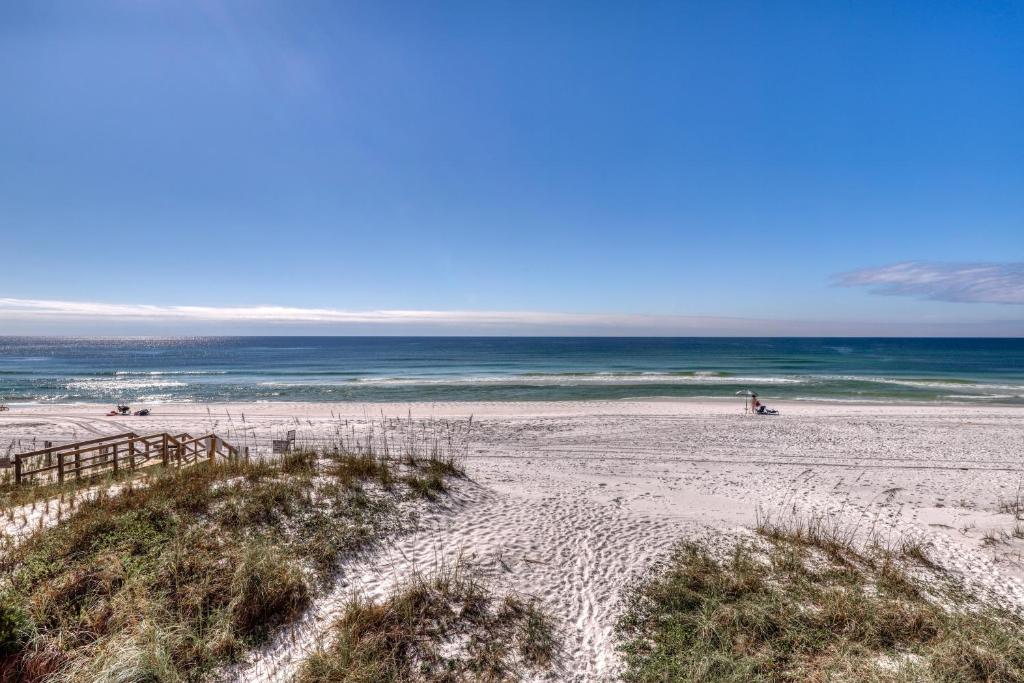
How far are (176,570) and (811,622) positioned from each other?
854 centimetres

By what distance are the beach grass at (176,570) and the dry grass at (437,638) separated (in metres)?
1.07

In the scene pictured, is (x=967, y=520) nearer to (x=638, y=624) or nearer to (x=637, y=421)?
(x=638, y=624)

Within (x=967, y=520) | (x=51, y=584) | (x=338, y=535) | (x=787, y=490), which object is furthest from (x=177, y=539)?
(x=967, y=520)

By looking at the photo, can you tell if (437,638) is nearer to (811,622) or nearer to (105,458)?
(811,622)

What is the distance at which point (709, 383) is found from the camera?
39.4 metres

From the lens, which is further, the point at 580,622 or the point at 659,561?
the point at 659,561

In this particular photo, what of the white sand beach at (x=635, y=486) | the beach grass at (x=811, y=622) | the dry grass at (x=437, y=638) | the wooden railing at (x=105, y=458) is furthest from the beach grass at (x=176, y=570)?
the beach grass at (x=811, y=622)

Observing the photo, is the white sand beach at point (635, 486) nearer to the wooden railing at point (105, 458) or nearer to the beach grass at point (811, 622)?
the beach grass at point (811, 622)

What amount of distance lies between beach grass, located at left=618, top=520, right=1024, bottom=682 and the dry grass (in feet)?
4.17

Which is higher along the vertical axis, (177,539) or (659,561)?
(177,539)

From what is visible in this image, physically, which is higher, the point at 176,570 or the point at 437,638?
the point at 176,570

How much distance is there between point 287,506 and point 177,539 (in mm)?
1754

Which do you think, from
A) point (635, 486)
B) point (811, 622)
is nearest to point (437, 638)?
point (811, 622)

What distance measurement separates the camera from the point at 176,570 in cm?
600
